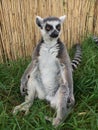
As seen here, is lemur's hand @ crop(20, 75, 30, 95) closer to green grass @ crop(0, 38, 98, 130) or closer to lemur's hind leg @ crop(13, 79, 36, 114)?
lemur's hind leg @ crop(13, 79, 36, 114)

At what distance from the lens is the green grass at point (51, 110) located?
480 centimetres

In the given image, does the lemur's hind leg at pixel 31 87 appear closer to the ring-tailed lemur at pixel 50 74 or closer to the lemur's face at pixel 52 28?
the ring-tailed lemur at pixel 50 74

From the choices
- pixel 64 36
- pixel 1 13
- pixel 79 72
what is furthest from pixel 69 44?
pixel 1 13

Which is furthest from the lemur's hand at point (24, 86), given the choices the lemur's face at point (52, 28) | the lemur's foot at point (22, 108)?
the lemur's face at point (52, 28)

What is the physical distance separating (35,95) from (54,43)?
779mm

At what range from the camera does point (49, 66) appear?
527cm

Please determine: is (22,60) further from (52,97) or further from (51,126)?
(51,126)

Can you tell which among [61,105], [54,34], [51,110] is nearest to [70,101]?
[61,105]

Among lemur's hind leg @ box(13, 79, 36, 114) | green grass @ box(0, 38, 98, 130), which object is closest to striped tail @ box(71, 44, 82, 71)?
green grass @ box(0, 38, 98, 130)

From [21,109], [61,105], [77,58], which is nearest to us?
[61,105]

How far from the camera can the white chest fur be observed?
525cm

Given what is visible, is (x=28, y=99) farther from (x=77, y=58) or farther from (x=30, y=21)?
(x=30, y=21)

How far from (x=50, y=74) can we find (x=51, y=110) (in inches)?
18.7

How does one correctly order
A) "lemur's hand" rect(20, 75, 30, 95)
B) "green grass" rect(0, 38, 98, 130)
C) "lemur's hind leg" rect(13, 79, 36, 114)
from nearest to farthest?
"green grass" rect(0, 38, 98, 130), "lemur's hind leg" rect(13, 79, 36, 114), "lemur's hand" rect(20, 75, 30, 95)
